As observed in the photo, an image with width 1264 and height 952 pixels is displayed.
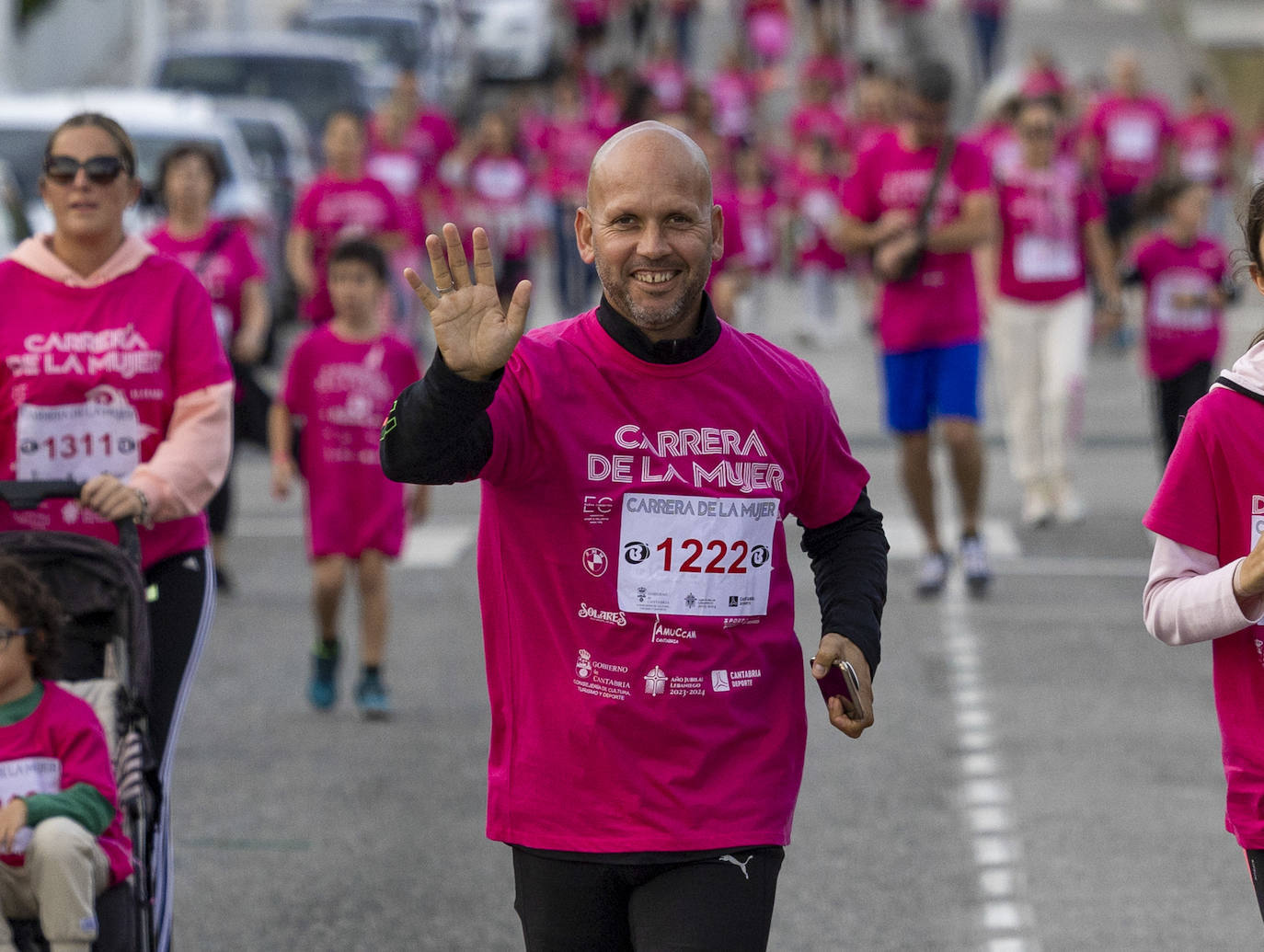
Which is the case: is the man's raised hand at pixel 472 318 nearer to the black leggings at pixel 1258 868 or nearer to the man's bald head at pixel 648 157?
the man's bald head at pixel 648 157

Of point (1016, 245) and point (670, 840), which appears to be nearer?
point (670, 840)

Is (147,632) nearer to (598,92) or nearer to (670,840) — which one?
(670,840)

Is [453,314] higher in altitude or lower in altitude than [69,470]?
higher

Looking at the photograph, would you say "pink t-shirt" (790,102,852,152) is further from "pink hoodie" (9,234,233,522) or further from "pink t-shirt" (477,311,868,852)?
"pink t-shirt" (477,311,868,852)

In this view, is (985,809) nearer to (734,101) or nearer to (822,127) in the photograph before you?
(822,127)

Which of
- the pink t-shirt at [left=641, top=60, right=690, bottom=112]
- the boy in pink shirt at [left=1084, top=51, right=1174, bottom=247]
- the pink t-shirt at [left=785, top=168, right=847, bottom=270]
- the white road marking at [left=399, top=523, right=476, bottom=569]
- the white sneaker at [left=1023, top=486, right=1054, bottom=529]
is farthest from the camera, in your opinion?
the pink t-shirt at [left=641, top=60, right=690, bottom=112]

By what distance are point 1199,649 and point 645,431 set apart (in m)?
6.92

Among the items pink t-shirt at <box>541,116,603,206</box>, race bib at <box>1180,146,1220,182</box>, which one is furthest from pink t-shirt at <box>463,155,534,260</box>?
race bib at <box>1180,146,1220,182</box>

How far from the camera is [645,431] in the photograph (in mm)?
3930

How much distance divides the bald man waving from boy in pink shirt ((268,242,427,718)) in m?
4.97

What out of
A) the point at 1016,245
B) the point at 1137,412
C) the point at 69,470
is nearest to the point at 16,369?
the point at 69,470

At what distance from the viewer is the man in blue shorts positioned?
34.9ft

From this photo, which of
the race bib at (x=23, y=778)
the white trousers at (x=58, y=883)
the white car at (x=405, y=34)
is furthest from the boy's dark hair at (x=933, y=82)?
the white car at (x=405, y=34)

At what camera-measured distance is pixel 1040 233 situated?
13.0m
